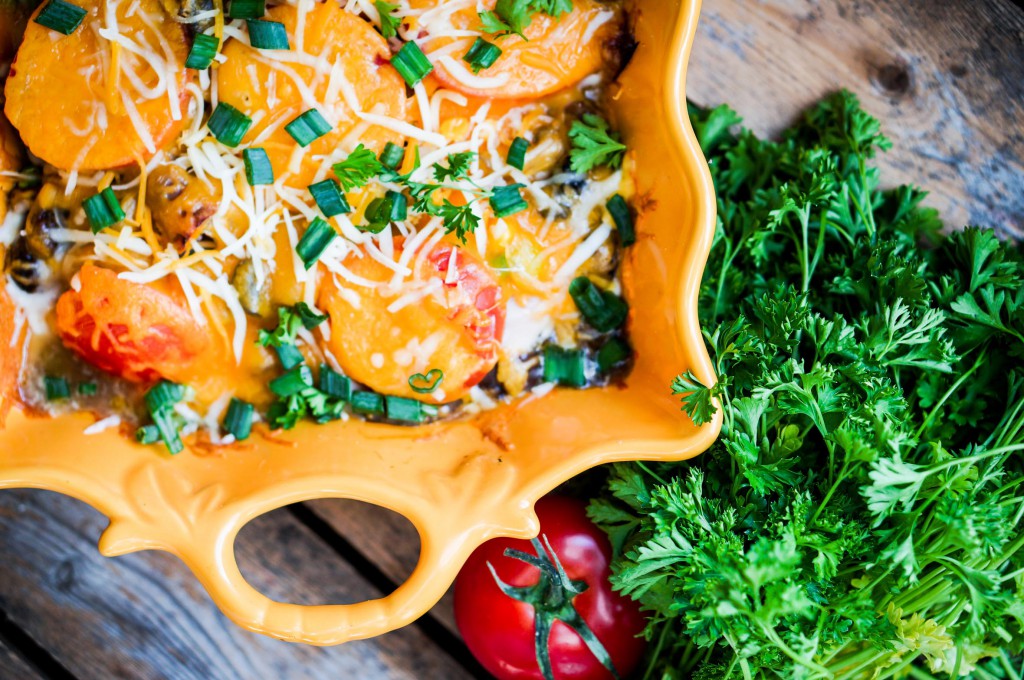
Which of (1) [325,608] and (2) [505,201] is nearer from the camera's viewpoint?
(1) [325,608]

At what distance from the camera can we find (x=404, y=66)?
1.58 meters

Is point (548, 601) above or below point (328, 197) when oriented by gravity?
below

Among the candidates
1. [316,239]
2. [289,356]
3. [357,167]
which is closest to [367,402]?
[289,356]

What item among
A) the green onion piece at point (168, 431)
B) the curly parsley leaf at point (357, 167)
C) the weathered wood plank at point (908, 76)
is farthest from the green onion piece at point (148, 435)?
the weathered wood plank at point (908, 76)

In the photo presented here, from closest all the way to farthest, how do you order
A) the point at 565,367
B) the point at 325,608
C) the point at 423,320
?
the point at 325,608 < the point at 423,320 < the point at 565,367

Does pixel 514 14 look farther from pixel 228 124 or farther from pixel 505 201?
pixel 228 124

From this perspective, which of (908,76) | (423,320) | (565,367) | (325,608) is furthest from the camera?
(908,76)

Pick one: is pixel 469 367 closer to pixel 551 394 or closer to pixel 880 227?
pixel 551 394

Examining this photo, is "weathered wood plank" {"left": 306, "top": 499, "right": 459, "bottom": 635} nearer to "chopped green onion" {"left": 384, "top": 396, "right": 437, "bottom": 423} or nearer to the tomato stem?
the tomato stem

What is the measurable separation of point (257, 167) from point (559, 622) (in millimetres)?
1106

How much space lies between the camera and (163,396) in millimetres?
1623

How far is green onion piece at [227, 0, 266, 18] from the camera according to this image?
1558 mm

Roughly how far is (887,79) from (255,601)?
1724mm

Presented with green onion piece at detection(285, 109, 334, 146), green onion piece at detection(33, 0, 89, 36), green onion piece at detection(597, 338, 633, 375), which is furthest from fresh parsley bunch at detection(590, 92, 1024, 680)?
green onion piece at detection(33, 0, 89, 36)
